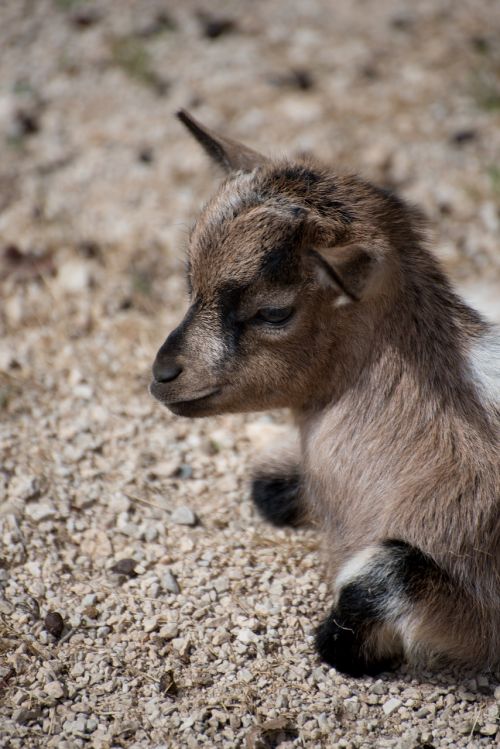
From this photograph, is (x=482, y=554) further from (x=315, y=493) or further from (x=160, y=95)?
(x=160, y=95)

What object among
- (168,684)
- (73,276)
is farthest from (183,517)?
(73,276)

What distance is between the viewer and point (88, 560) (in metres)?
4.13

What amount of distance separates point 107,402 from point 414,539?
2.13 meters

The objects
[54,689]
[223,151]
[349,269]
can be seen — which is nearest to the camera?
[349,269]

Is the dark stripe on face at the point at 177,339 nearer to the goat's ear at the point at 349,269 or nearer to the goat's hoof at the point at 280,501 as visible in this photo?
the goat's ear at the point at 349,269

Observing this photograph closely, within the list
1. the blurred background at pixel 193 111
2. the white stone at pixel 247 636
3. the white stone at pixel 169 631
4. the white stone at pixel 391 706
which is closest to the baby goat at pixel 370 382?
the white stone at pixel 391 706

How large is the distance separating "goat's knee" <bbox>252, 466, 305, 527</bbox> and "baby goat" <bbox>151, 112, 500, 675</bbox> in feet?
2.00

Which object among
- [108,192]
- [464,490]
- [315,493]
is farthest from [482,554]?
[108,192]

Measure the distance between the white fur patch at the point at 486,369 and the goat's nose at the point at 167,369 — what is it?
1.20 metres

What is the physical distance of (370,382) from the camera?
146 inches

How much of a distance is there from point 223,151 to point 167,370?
1.16 m

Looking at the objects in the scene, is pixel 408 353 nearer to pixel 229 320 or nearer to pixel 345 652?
pixel 229 320

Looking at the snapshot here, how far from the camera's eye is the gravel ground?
3553mm

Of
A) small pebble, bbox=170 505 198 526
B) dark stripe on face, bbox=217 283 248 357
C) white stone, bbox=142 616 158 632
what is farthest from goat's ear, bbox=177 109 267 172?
white stone, bbox=142 616 158 632
